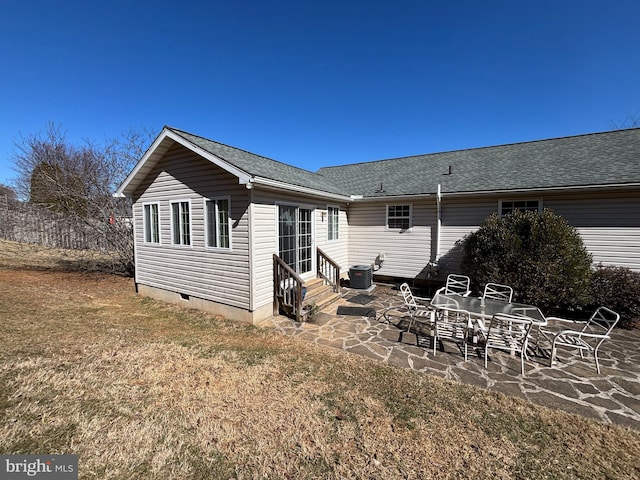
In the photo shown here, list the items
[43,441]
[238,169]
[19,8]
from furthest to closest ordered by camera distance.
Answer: [19,8] → [238,169] → [43,441]

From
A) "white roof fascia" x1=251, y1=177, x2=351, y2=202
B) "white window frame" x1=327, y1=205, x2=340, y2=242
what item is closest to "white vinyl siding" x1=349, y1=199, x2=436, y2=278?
"white window frame" x1=327, y1=205, x2=340, y2=242

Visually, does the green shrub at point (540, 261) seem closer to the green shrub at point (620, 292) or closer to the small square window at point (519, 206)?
the green shrub at point (620, 292)

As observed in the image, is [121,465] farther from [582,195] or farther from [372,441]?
[582,195]

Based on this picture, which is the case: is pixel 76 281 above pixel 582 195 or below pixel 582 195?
below

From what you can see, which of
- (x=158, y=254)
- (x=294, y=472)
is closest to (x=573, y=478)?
(x=294, y=472)

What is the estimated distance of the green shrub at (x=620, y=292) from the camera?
5873 mm

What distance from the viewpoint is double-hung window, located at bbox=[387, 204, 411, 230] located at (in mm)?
9336

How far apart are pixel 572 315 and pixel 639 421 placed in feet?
15.1

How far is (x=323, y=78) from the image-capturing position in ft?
37.2

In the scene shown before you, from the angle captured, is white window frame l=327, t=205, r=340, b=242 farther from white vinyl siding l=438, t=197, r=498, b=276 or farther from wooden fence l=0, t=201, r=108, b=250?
wooden fence l=0, t=201, r=108, b=250

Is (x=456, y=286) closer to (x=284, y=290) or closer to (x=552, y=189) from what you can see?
(x=552, y=189)

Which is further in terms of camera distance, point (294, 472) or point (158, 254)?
point (158, 254)

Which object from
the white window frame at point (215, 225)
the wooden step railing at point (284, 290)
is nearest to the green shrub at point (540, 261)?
the wooden step railing at point (284, 290)

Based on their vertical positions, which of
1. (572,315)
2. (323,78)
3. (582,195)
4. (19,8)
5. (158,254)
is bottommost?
(572,315)
